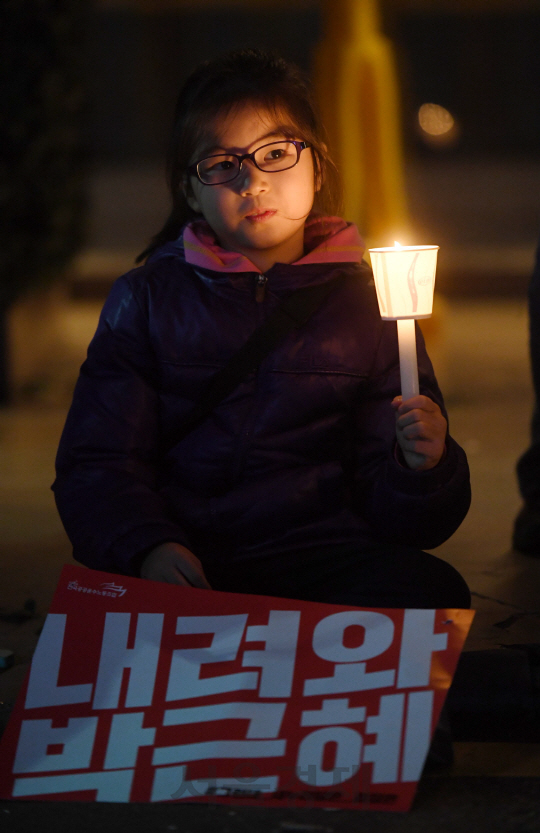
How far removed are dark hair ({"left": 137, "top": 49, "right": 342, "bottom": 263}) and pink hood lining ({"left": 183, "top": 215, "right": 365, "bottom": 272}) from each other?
0.09 m

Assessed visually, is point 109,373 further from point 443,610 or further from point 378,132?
point 378,132

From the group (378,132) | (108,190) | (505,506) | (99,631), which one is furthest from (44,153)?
(108,190)

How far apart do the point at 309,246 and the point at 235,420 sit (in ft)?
1.52

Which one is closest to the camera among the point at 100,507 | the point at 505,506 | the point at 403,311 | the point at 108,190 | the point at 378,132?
the point at 403,311

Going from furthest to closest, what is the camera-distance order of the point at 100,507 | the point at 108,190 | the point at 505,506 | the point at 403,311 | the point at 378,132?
the point at 108,190, the point at 378,132, the point at 505,506, the point at 100,507, the point at 403,311

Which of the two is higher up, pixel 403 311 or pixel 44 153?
pixel 44 153

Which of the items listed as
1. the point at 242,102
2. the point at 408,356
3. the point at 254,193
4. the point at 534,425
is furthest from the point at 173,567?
the point at 534,425

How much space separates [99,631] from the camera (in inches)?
75.8

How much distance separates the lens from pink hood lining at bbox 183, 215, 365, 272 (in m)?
2.21

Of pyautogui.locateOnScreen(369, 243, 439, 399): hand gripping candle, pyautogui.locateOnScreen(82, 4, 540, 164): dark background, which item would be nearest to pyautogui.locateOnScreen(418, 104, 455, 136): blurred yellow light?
pyautogui.locateOnScreen(82, 4, 540, 164): dark background

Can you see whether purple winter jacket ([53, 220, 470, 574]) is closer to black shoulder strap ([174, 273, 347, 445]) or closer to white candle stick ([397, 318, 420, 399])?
black shoulder strap ([174, 273, 347, 445])

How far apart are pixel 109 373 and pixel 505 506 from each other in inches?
73.7

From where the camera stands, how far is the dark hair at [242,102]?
7.18 feet

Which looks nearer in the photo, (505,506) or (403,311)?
(403,311)
